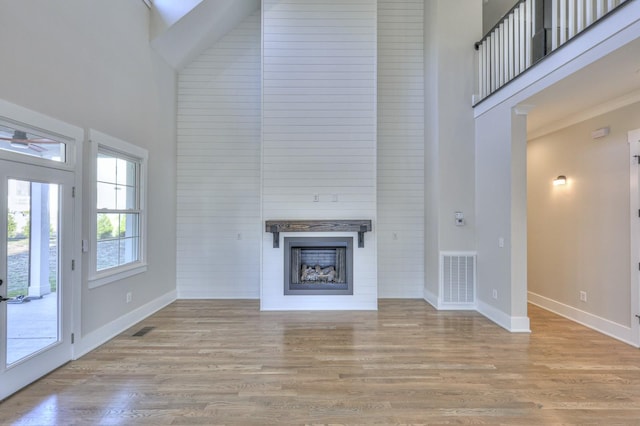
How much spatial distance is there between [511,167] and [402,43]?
2.97m

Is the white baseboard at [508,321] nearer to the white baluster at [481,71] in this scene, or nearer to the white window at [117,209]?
the white baluster at [481,71]

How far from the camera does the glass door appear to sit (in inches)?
100

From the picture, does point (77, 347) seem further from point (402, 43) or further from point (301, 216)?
point (402, 43)

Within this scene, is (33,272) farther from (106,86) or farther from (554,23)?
(554,23)

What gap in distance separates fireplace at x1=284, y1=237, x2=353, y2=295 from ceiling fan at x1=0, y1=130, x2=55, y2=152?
3048 millimetres

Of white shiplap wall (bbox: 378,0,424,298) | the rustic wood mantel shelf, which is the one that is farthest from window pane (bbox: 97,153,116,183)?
white shiplap wall (bbox: 378,0,424,298)

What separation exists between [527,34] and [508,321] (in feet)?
11.5

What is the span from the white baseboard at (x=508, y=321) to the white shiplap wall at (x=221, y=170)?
3.61 meters

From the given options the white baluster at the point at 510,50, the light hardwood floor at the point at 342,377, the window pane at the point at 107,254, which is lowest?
the light hardwood floor at the point at 342,377

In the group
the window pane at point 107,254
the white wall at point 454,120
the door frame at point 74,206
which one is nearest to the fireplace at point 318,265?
the white wall at point 454,120

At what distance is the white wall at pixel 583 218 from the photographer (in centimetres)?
374

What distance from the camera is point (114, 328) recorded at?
3.79 meters

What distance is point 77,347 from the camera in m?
3.24

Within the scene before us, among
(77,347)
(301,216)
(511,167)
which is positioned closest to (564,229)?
(511,167)
